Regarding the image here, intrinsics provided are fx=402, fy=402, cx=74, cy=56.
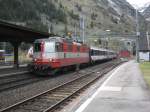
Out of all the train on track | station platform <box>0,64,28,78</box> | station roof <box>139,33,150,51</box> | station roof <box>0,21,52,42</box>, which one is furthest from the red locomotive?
station roof <box>139,33,150,51</box>

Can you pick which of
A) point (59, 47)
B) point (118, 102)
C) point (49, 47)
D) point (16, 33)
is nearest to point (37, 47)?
point (49, 47)

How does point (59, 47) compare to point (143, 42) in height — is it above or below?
below

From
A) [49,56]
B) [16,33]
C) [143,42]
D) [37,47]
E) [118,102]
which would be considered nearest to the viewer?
[118,102]

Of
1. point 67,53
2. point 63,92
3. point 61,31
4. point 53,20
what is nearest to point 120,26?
point 53,20

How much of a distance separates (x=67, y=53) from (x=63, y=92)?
589 inches

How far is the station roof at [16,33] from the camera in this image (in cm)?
3341

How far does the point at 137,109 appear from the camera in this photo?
1444 cm

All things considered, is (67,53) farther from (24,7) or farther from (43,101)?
(24,7)

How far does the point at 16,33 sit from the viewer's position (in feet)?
122

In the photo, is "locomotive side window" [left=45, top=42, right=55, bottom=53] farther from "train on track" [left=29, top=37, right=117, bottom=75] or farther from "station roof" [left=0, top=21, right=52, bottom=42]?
"station roof" [left=0, top=21, right=52, bottom=42]

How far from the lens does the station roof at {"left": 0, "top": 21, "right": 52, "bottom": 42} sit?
33406 mm

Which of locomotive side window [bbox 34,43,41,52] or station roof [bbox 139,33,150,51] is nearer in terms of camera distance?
locomotive side window [bbox 34,43,41,52]

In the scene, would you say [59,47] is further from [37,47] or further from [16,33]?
[16,33]

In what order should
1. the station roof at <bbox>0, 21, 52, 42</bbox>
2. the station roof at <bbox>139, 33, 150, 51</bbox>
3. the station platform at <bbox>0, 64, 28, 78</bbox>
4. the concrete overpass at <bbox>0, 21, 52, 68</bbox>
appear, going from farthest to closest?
the station roof at <bbox>139, 33, 150, 51</bbox> → the concrete overpass at <bbox>0, 21, 52, 68</bbox> → the station roof at <bbox>0, 21, 52, 42</bbox> → the station platform at <bbox>0, 64, 28, 78</bbox>
